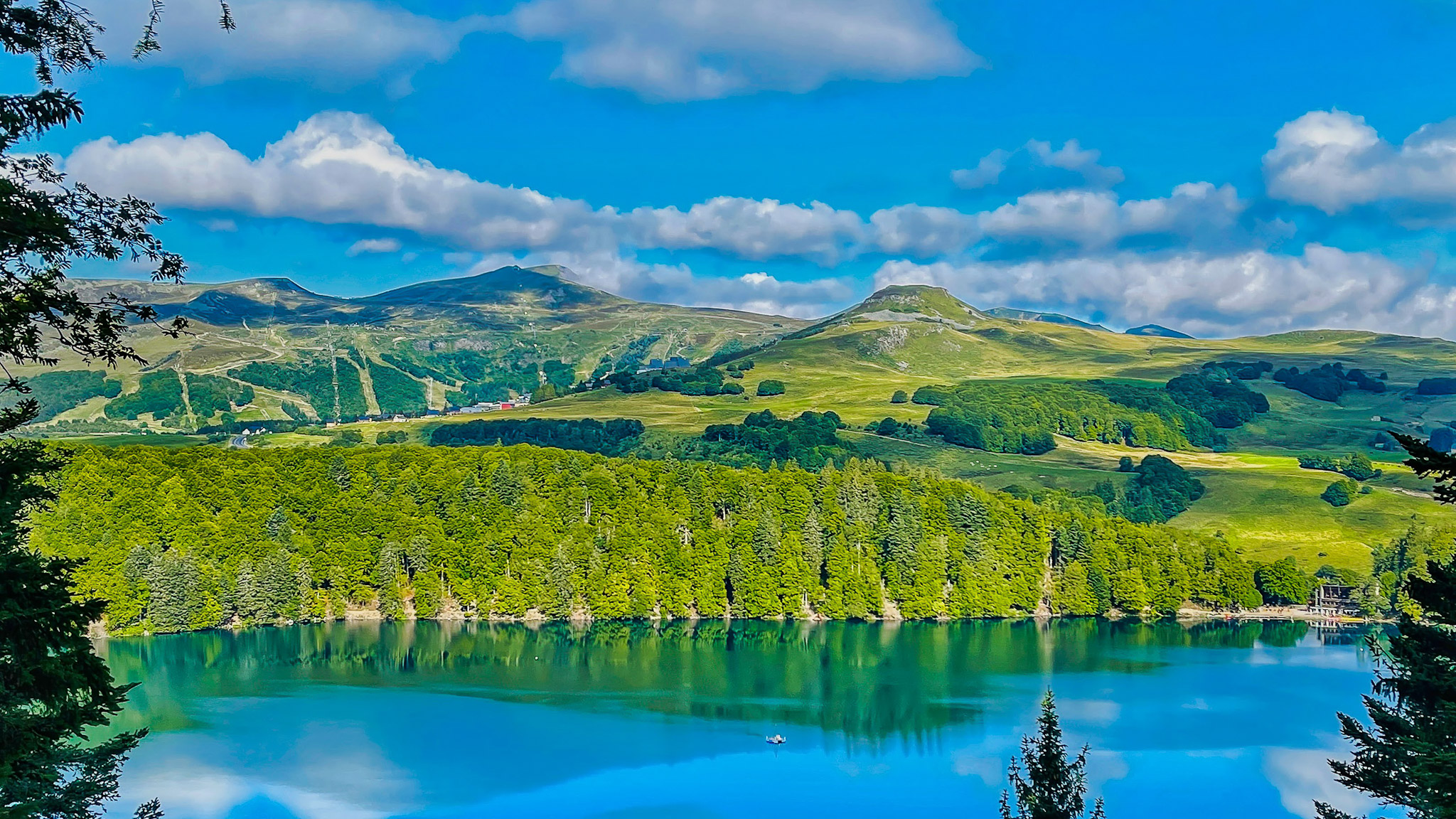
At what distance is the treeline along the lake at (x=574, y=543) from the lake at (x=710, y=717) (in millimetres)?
5529

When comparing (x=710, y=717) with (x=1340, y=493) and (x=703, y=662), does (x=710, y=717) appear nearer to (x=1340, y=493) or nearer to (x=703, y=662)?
(x=703, y=662)

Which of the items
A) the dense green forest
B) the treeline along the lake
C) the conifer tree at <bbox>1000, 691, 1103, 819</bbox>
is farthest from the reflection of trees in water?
the dense green forest

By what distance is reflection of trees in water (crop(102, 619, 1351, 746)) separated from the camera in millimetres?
86812

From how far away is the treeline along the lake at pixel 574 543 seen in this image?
389 ft

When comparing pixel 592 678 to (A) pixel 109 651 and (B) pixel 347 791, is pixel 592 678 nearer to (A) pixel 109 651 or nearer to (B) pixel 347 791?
(B) pixel 347 791

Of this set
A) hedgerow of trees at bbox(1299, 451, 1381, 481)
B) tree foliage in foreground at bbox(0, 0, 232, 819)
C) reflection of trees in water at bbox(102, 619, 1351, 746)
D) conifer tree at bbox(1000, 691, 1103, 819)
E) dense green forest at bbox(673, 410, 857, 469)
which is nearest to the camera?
tree foliage in foreground at bbox(0, 0, 232, 819)

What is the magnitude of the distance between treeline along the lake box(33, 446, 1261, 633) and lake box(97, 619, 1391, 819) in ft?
18.1

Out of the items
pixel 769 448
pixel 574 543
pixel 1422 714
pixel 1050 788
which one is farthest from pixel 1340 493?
pixel 1050 788

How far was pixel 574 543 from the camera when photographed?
130 metres

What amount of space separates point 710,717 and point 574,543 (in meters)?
49.4

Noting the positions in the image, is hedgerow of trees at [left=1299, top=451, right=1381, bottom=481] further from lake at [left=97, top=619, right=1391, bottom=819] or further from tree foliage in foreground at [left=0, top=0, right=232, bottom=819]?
tree foliage in foreground at [left=0, top=0, right=232, bottom=819]

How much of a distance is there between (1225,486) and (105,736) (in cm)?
15045

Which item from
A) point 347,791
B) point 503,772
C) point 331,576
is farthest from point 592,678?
point 331,576

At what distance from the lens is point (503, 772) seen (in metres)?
69.2
